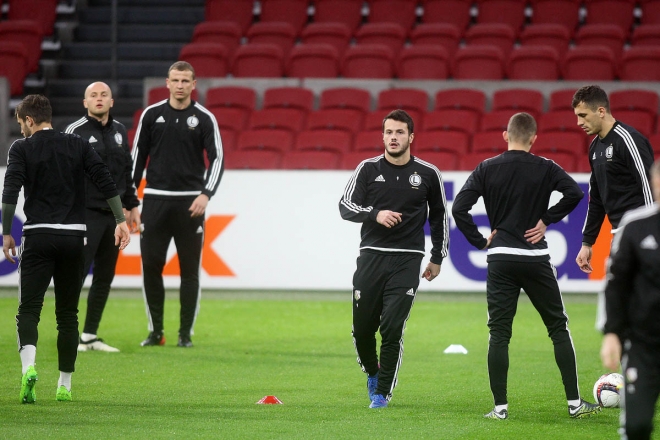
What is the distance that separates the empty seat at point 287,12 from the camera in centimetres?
1875

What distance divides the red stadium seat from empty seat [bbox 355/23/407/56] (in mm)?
1223

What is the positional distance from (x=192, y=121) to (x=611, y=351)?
5.99 metres

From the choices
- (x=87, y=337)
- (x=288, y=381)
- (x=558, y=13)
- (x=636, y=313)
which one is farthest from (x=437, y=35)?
(x=636, y=313)

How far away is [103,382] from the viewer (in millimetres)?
7625

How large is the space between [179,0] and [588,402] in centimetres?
1534

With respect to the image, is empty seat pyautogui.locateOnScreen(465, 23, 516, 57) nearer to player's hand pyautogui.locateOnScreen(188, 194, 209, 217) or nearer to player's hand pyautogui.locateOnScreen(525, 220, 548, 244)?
player's hand pyautogui.locateOnScreen(188, 194, 209, 217)

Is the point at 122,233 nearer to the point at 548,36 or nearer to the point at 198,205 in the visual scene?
the point at 198,205

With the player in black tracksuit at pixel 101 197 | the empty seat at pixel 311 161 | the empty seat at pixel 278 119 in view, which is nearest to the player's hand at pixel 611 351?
the player in black tracksuit at pixel 101 197

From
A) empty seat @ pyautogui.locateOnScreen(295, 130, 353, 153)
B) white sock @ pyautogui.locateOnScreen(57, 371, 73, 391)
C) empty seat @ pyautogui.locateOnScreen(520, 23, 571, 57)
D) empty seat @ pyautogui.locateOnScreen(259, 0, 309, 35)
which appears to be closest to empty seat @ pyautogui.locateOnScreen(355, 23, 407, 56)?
empty seat @ pyautogui.locateOnScreen(259, 0, 309, 35)

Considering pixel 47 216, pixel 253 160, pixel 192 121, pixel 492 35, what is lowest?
pixel 253 160

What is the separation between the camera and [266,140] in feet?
48.3

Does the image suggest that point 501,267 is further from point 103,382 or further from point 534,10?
point 534,10

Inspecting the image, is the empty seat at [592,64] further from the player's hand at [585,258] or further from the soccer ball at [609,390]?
the soccer ball at [609,390]

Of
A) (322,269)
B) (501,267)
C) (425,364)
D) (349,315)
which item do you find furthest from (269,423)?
(322,269)
